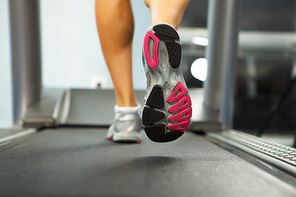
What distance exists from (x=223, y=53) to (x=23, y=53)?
133 centimetres

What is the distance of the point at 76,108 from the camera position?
5.11 feet

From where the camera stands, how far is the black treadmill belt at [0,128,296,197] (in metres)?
0.44

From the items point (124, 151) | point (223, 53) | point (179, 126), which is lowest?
point (124, 151)

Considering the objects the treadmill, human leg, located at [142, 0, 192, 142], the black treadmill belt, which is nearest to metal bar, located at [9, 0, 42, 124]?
the treadmill

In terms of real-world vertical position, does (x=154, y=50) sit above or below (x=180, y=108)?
above

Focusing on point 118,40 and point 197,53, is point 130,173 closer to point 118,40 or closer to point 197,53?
point 118,40

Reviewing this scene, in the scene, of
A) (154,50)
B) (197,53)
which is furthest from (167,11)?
(197,53)

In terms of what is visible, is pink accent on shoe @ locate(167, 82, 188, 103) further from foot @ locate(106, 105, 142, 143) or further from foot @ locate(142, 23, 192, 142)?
foot @ locate(106, 105, 142, 143)

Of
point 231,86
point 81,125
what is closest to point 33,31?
point 81,125

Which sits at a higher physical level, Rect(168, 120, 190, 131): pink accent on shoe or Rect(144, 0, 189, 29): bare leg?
Rect(144, 0, 189, 29): bare leg

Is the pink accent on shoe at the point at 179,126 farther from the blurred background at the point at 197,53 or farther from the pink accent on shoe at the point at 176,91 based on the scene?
the blurred background at the point at 197,53

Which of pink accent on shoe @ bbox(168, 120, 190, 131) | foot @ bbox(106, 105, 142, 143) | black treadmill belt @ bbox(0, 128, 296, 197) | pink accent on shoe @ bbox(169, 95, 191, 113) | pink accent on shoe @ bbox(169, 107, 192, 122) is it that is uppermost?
pink accent on shoe @ bbox(169, 95, 191, 113)

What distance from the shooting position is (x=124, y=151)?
2.50 feet

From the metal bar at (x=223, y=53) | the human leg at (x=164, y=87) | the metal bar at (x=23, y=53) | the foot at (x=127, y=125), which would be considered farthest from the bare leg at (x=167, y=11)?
the metal bar at (x=23, y=53)
